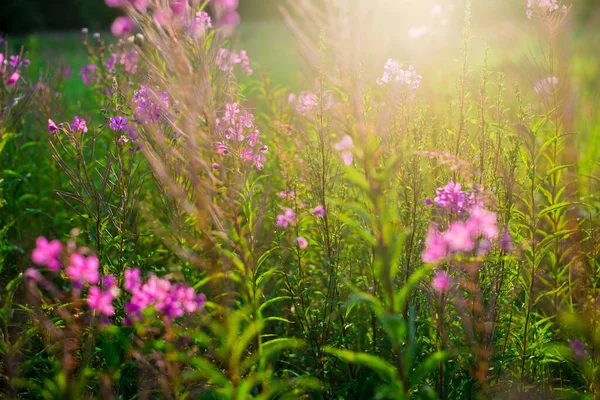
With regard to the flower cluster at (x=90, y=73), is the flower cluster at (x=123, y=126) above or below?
below

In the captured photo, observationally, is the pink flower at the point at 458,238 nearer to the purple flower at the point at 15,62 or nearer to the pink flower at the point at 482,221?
the pink flower at the point at 482,221

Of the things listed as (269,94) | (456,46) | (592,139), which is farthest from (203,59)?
(456,46)

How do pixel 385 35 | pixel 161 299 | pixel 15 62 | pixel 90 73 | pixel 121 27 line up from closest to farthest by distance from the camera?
pixel 161 299
pixel 385 35
pixel 15 62
pixel 121 27
pixel 90 73

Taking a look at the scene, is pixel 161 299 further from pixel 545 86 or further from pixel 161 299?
pixel 545 86

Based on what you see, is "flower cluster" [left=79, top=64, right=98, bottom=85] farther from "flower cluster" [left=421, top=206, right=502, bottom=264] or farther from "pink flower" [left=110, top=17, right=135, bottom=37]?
"flower cluster" [left=421, top=206, right=502, bottom=264]

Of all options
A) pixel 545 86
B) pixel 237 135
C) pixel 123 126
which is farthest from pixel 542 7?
pixel 123 126

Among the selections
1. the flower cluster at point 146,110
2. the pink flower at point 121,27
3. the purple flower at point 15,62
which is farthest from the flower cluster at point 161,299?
the pink flower at point 121,27

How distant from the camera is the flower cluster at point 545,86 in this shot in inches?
101

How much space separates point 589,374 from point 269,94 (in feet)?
9.46

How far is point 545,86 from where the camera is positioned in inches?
108

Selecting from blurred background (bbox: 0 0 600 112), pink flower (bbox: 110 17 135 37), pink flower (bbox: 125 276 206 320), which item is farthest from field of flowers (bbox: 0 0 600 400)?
pink flower (bbox: 110 17 135 37)

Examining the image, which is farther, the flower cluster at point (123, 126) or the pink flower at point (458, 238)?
the flower cluster at point (123, 126)

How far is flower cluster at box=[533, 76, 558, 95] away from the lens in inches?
101

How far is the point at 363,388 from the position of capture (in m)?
2.46
